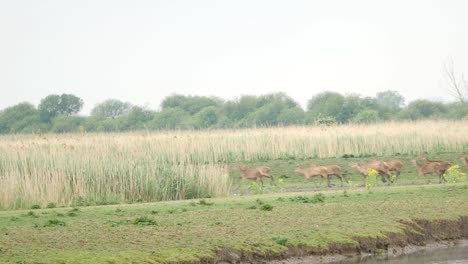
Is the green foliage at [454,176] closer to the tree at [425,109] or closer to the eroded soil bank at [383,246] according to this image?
the eroded soil bank at [383,246]

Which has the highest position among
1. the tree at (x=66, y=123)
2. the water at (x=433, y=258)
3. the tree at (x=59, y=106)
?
the tree at (x=59, y=106)

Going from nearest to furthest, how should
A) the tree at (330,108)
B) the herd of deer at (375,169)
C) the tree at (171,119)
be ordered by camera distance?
the herd of deer at (375,169)
the tree at (330,108)
the tree at (171,119)

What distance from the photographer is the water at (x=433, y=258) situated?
1628 centimetres

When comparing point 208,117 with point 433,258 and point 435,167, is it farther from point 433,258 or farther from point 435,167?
point 433,258

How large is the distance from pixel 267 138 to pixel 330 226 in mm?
19967

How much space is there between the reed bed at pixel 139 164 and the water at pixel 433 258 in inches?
325

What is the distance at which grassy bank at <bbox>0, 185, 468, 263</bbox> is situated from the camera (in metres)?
13.9

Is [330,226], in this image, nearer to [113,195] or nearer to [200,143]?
[113,195]

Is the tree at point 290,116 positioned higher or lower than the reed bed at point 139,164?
higher

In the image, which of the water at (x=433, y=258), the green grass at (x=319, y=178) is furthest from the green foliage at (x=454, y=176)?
the water at (x=433, y=258)

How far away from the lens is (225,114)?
78.7 metres

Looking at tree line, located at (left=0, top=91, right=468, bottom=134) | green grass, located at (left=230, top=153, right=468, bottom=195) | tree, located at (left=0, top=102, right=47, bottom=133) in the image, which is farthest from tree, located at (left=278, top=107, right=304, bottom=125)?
green grass, located at (left=230, top=153, right=468, bottom=195)

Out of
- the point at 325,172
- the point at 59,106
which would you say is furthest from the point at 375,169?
the point at 59,106

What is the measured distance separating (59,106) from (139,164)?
2278 inches
